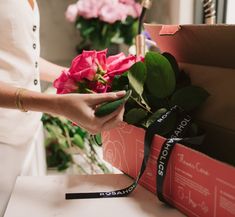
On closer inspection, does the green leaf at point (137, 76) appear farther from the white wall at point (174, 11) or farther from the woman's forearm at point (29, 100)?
the white wall at point (174, 11)

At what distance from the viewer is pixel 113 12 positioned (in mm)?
1420

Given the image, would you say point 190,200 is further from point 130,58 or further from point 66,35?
point 66,35

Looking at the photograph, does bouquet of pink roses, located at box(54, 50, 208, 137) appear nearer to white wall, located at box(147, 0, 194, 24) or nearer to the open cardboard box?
the open cardboard box

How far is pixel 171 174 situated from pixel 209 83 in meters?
0.16

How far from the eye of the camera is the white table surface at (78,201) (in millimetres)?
601

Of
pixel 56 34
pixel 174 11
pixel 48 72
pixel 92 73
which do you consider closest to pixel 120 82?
pixel 92 73

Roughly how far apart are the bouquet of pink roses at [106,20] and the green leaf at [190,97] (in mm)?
878

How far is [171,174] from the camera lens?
582 mm

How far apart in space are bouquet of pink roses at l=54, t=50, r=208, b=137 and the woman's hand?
0.05 metres

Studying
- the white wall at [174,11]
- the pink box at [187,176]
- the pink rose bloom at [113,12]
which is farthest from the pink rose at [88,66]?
the pink rose bloom at [113,12]

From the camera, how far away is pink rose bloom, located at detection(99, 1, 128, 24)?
142 cm

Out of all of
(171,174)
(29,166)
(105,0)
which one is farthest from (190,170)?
(105,0)

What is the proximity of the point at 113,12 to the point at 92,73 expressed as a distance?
0.84 m

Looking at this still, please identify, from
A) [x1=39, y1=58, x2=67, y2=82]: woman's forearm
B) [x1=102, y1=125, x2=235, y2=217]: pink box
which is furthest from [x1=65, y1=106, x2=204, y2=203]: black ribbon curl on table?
[x1=39, y1=58, x2=67, y2=82]: woman's forearm
